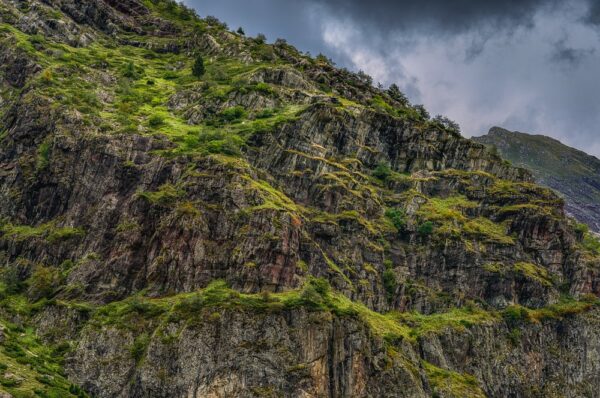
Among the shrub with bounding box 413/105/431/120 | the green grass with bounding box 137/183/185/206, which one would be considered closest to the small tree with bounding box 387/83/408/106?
the shrub with bounding box 413/105/431/120

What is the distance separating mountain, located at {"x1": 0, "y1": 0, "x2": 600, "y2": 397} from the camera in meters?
73.2

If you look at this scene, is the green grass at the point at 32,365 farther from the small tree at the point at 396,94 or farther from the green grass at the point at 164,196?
the small tree at the point at 396,94

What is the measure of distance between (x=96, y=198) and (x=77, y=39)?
7671 cm

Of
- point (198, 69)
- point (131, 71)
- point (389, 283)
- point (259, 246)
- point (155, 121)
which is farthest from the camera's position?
point (198, 69)

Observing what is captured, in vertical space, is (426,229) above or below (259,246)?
above

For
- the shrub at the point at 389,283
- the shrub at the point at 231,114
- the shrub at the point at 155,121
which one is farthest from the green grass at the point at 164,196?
the shrub at the point at 389,283

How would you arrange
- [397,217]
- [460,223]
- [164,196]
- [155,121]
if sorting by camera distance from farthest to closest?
1. [460,223]
2. [155,121]
3. [397,217]
4. [164,196]

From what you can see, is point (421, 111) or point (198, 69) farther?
point (421, 111)

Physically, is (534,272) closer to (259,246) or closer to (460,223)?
(460,223)

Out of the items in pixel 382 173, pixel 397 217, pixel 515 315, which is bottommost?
pixel 515 315

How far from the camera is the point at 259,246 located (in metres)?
85.4

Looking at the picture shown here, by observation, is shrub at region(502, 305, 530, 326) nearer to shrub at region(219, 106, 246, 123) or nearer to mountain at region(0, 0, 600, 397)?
mountain at region(0, 0, 600, 397)

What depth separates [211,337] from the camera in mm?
72812

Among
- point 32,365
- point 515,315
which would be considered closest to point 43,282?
point 32,365
